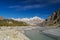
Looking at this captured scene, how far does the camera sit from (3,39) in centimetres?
2458

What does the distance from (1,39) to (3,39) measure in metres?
0.34

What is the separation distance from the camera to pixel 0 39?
2456cm

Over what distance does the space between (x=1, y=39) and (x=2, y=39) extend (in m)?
0.16

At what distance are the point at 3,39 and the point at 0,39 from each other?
1.56 feet

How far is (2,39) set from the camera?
2444 cm

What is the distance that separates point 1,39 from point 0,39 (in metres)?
0.25

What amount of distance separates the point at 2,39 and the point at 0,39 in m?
0.36

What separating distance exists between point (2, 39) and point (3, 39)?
195 millimetres

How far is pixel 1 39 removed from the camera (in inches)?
961
